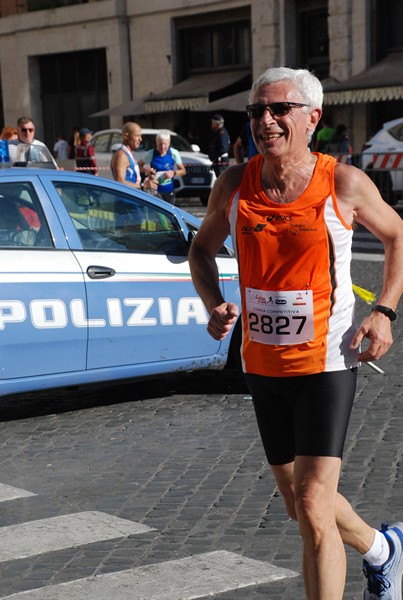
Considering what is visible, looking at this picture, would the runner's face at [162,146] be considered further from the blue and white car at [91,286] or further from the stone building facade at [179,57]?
the stone building facade at [179,57]

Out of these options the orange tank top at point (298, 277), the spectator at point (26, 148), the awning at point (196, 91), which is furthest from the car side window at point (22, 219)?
the awning at point (196, 91)

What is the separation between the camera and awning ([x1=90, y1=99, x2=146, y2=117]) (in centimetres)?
3972

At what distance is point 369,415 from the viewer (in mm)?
7500

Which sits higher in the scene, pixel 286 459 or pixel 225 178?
pixel 225 178

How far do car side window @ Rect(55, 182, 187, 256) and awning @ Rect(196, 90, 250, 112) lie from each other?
2735 cm

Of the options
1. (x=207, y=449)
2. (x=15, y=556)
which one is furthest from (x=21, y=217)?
(x=15, y=556)

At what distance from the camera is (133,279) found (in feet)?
24.7

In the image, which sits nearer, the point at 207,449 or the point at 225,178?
the point at 225,178

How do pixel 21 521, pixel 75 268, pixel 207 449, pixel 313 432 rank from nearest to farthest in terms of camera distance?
pixel 313 432 < pixel 21 521 < pixel 207 449 < pixel 75 268

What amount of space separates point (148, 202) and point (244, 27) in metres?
30.9

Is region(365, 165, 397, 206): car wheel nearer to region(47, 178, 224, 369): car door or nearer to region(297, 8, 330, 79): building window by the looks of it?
region(47, 178, 224, 369): car door

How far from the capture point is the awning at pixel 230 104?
35375mm

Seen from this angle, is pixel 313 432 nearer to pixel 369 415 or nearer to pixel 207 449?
pixel 207 449

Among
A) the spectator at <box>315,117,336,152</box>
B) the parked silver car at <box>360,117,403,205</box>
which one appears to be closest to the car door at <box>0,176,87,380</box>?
the parked silver car at <box>360,117,403,205</box>
